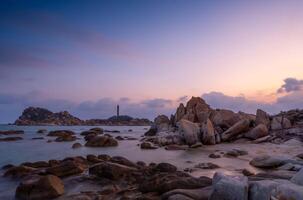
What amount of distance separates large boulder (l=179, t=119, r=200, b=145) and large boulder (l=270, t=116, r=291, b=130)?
10493mm

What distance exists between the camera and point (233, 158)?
21.8 metres

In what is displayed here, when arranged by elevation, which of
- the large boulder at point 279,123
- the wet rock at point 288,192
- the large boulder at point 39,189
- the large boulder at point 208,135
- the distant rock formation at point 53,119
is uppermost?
the distant rock formation at point 53,119

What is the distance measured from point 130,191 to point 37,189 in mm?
3507

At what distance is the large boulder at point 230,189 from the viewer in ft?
25.4

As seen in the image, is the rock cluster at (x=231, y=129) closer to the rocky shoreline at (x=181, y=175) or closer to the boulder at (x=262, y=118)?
the boulder at (x=262, y=118)

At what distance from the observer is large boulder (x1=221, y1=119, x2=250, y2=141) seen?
1406 inches

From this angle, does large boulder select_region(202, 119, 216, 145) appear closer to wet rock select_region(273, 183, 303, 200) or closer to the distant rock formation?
wet rock select_region(273, 183, 303, 200)

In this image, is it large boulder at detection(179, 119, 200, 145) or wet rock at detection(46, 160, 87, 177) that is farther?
large boulder at detection(179, 119, 200, 145)

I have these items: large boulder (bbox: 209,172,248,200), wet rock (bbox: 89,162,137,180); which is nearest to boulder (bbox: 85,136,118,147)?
wet rock (bbox: 89,162,137,180)

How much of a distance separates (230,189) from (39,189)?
724 centimetres

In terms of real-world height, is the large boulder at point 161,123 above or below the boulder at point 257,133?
above

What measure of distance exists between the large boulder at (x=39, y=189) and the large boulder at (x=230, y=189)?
636 cm

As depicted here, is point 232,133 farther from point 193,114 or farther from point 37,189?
point 37,189

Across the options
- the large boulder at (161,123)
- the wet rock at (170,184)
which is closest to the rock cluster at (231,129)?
the large boulder at (161,123)
